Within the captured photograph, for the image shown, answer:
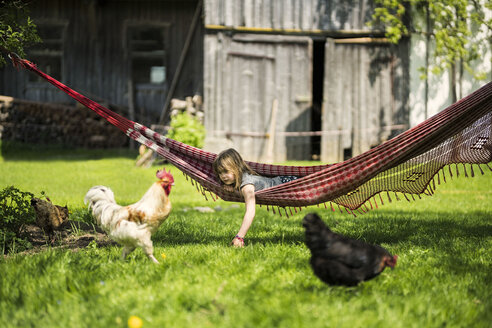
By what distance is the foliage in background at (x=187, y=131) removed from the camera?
8.52 meters

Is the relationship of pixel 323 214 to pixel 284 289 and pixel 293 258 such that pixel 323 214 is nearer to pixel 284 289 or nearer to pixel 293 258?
pixel 293 258

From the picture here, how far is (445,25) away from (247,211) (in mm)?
8090

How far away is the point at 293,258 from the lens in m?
2.83

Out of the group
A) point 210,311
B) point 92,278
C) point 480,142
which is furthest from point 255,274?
point 480,142

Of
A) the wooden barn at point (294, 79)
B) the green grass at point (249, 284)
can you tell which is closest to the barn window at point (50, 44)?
the wooden barn at point (294, 79)

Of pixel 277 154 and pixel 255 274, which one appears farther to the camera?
pixel 277 154

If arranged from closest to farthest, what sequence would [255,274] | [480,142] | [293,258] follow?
[255,274], [293,258], [480,142]

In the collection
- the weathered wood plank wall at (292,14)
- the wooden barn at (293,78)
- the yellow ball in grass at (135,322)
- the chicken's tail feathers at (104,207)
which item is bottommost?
the yellow ball in grass at (135,322)

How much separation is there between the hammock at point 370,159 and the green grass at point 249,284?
37 centimetres

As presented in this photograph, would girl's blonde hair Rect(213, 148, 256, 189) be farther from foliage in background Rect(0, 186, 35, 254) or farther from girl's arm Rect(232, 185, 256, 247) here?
foliage in background Rect(0, 186, 35, 254)

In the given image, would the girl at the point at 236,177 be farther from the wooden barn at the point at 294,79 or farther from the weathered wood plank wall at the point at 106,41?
the weathered wood plank wall at the point at 106,41

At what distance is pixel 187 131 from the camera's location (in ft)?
28.0

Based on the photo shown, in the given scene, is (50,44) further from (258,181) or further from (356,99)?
(258,181)

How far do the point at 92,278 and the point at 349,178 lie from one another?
1.78 meters
